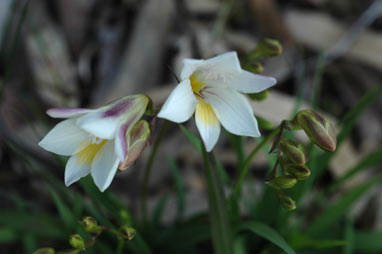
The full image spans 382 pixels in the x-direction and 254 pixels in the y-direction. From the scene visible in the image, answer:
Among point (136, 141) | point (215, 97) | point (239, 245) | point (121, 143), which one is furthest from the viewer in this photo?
point (239, 245)

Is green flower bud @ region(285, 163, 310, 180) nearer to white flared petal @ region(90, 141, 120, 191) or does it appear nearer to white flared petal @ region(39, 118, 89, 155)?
white flared petal @ region(90, 141, 120, 191)

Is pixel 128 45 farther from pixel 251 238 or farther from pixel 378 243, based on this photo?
pixel 378 243

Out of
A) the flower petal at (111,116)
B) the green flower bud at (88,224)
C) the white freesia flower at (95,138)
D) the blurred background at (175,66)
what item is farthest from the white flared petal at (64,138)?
the blurred background at (175,66)

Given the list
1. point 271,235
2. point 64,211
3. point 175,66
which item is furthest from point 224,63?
point 175,66

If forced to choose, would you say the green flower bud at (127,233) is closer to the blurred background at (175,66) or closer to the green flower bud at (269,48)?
the green flower bud at (269,48)

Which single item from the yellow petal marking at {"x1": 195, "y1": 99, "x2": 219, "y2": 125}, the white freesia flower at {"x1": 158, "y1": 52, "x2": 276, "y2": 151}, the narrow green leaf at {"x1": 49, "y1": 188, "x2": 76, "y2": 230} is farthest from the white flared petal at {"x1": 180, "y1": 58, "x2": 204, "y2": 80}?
the narrow green leaf at {"x1": 49, "y1": 188, "x2": 76, "y2": 230}

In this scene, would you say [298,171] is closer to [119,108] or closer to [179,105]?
[179,105]

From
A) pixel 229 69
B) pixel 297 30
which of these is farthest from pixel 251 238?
pixel 297 30
